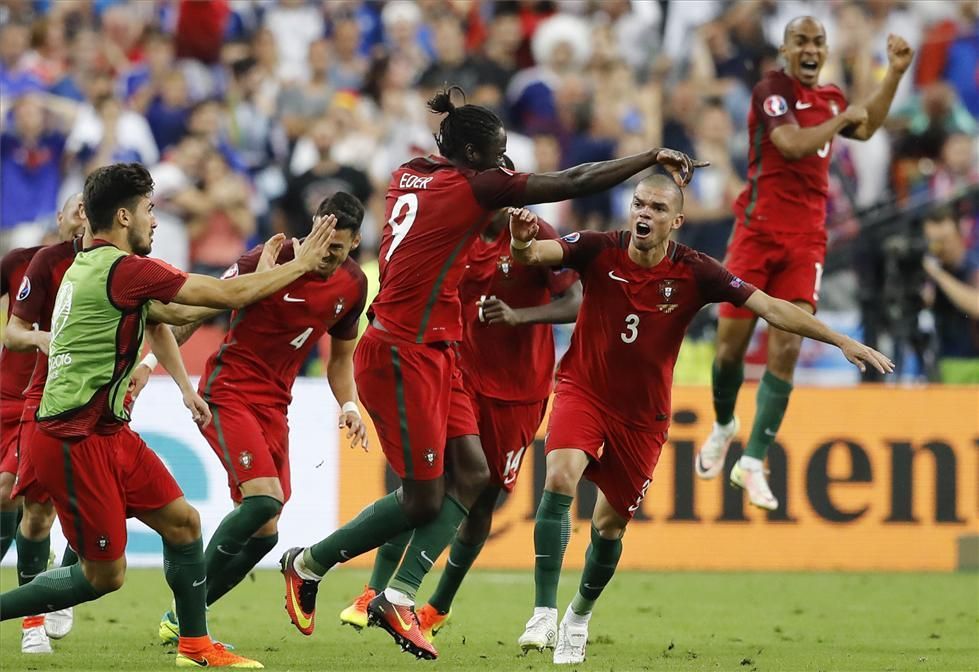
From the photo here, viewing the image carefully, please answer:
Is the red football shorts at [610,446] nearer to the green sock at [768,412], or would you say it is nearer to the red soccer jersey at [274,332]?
the red soccer jersey at [274,332]

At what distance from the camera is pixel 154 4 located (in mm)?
21234

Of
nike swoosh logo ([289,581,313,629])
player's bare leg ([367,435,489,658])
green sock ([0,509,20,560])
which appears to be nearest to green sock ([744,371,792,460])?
player's bare leg ([367,435,489,658])

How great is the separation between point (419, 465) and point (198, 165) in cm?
975

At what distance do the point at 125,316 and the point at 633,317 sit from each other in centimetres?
314

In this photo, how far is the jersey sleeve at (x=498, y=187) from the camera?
8.60 m

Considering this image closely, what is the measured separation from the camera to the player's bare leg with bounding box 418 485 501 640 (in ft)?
35.1

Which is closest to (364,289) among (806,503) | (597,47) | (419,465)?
(419,465)

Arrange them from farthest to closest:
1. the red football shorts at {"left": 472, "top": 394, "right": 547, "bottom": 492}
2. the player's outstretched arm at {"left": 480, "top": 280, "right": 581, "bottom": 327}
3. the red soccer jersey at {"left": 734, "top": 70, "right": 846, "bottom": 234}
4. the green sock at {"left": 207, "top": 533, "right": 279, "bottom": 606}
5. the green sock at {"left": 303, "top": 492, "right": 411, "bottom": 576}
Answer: the red soccer jersey at {"left": 734, "top": 70, "right": 846, "bottom": 234} → the red football shorts at {"left": 472, "top": 394, "right": 547, "bottom": 492} → the player's outstretched arm at {"left": 480, "top": 280, "right": 581, "bottom": 327} → the green sock at {"left": 207, "top": 533, "right": 279, "bottom": 606} → the green sock at {"left": 303, "top": 492, "right": 411, "bottom": 576}

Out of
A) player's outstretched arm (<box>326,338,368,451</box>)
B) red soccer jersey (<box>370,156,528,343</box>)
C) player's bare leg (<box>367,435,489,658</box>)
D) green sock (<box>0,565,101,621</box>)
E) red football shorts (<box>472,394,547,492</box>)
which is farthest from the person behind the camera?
red football shorts (<box>472,394,547,492</box>)

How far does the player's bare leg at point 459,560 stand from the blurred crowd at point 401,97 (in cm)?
690

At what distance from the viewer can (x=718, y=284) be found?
32.1 ft

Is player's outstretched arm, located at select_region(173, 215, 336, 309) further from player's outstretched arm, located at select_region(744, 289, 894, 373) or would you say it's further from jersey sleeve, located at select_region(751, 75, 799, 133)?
jersey sleeve, located at select_region(751, 75, 799, 133)

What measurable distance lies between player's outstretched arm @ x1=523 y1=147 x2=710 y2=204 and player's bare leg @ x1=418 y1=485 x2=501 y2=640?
2892mm

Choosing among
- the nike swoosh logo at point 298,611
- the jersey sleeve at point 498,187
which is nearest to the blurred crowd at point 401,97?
the nike swoosh logo at point 298,611
